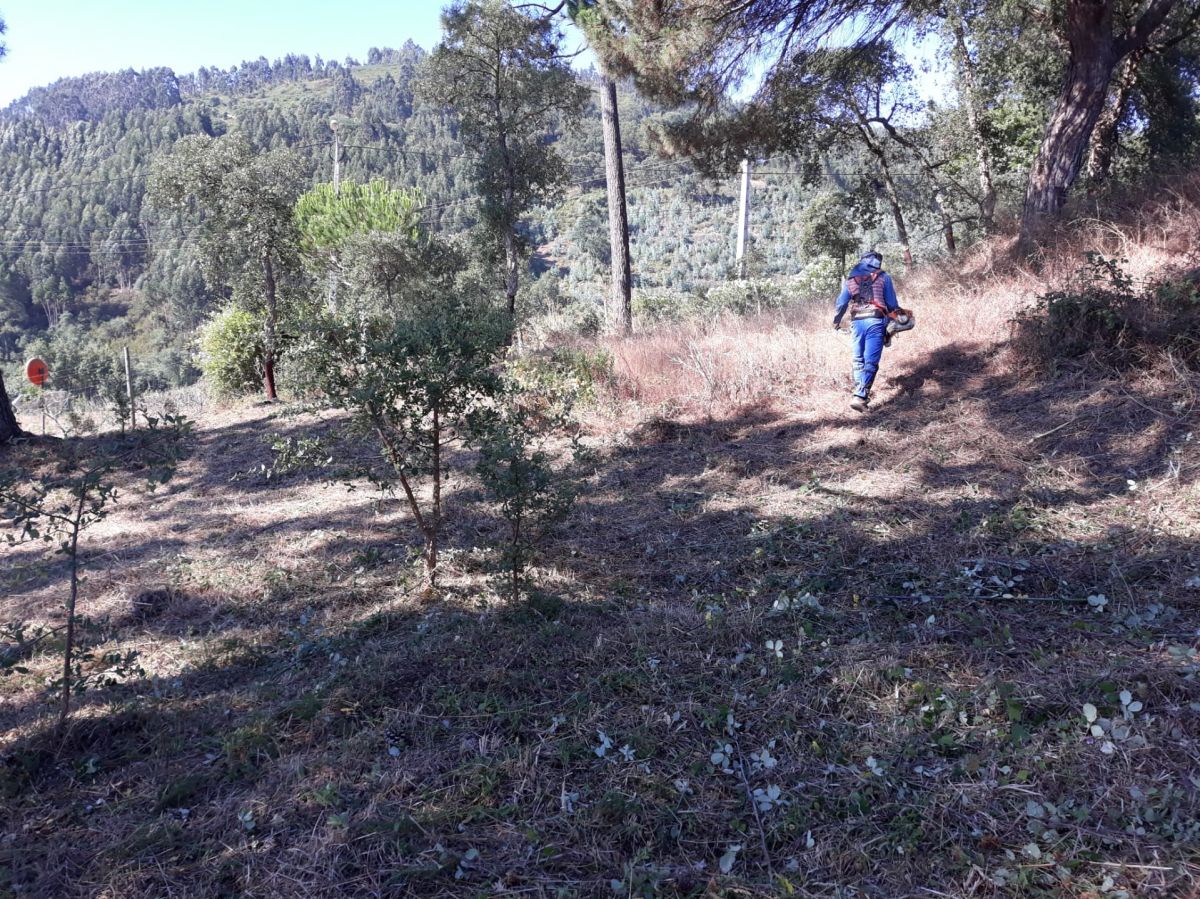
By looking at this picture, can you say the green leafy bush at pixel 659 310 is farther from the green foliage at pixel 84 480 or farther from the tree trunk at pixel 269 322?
the green foliage at pixel 84 480

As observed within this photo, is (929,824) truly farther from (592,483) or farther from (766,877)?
(592,483)

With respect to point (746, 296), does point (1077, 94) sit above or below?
above

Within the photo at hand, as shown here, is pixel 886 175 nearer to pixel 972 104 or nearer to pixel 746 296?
pixel 972 104

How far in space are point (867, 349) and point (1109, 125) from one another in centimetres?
862

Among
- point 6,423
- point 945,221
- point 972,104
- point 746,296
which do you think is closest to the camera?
point 6,423

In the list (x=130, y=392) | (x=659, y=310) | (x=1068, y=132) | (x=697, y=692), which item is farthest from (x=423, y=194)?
(x=697, y=692)

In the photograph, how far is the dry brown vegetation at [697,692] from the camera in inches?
90.4

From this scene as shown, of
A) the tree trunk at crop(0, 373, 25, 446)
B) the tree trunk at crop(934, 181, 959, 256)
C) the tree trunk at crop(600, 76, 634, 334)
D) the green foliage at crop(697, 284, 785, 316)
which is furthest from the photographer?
the green foliage at crop(697, 284, 785, 316)

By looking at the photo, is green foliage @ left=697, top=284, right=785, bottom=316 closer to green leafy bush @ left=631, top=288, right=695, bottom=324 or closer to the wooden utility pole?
green leafy bush @ left=631, top=288, right=695, bottom=324

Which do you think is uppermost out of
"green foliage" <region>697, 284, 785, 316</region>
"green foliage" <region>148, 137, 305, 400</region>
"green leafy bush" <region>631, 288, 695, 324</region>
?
"green foliage" <region>148, 137, 305, 400</region>

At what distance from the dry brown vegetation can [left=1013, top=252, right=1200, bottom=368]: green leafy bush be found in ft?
1.04

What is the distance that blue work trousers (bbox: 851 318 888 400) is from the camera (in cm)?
729

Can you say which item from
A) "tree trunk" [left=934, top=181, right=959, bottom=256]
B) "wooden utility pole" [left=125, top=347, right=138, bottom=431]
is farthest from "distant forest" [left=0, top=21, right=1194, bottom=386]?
"wooden utility pole" [left=125, top=347, right=138, bottom=431]

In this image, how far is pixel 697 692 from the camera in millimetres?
3195
